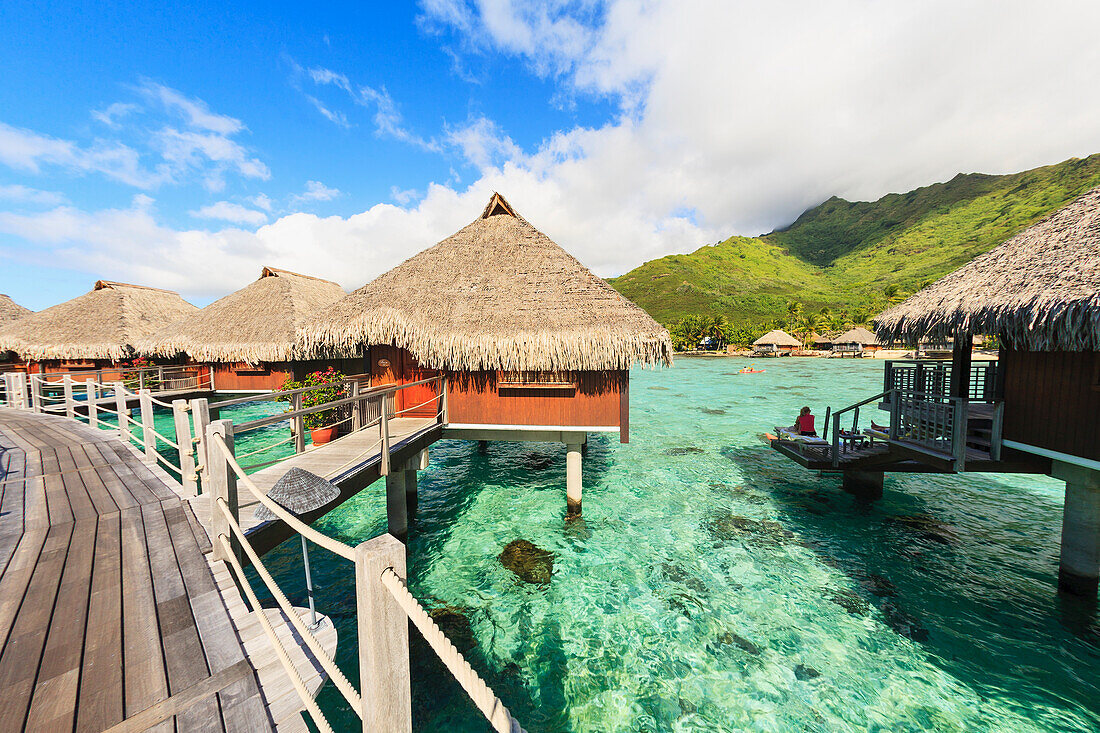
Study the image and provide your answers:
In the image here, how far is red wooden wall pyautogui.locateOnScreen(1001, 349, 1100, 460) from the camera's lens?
5.87m

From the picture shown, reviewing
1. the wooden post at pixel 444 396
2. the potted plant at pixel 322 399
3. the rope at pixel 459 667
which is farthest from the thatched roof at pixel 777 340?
the rope at pixel 459 667

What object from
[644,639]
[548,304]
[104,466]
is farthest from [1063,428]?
[104,466]

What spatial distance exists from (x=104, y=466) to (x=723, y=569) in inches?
443

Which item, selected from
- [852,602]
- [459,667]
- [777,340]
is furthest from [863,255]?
[459,667]

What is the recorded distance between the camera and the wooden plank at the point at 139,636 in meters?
2.37

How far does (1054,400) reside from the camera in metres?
6.30

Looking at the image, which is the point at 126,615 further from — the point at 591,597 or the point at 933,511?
the point at 933,511

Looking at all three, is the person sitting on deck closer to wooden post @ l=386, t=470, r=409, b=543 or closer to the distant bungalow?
wooden post @ l=386, t=470, r=409, b=543

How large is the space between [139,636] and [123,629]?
0.18 meters

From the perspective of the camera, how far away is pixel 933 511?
389 inches

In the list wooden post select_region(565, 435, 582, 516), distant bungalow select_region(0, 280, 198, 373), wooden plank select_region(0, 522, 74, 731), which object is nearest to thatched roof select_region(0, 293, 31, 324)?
distant bungalow select_region(0, 280, 198, 373)

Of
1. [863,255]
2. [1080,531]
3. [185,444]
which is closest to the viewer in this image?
[185,444]

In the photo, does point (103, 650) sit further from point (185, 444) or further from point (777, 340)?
point (777, 340)

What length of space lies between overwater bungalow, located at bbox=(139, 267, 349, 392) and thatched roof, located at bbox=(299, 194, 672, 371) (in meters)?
5.91
